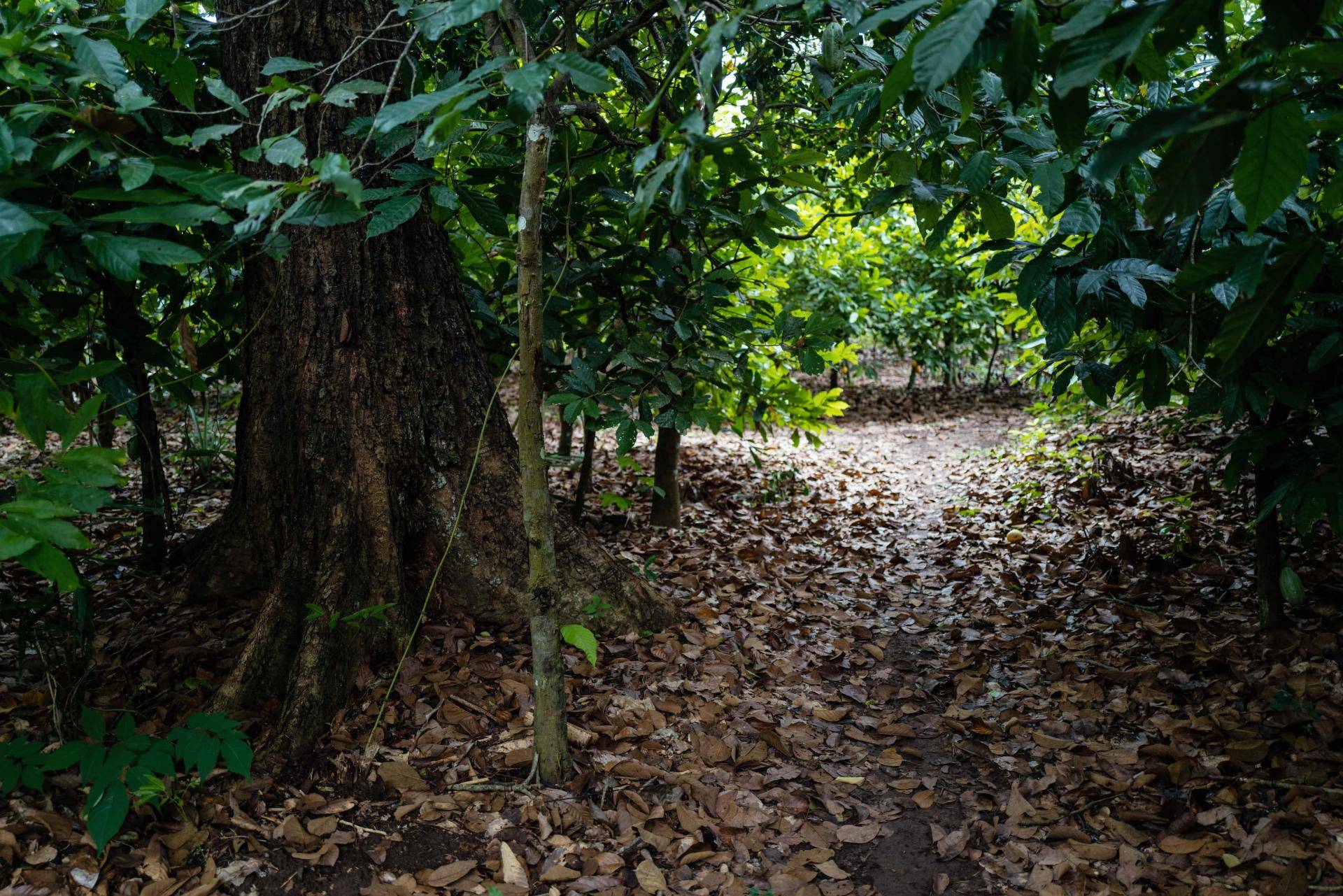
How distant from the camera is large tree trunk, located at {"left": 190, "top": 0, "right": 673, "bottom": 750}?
2539mm

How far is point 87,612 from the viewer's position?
232 centimetres

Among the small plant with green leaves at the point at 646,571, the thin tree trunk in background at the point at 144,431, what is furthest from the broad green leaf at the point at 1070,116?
the thin tree trunk in background at the point at 144,431

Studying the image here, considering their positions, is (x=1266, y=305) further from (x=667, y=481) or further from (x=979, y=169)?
(x=667, y=481)

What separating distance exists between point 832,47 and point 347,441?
1902 millimetres

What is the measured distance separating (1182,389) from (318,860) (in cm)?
299

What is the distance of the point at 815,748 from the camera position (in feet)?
8.80

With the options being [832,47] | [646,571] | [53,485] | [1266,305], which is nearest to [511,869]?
[53,485]

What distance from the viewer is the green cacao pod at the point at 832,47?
7.09ft

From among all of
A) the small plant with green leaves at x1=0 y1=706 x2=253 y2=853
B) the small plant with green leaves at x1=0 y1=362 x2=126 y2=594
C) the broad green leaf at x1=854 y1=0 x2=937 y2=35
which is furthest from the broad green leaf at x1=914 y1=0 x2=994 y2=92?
the small plant with green leaves at x1=0 y1=706 x2=253 y2=853

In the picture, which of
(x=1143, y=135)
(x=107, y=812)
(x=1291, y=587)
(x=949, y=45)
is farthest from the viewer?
(x=1291, y=587)

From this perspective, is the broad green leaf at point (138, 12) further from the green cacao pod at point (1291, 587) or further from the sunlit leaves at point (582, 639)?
the green cacao pod at point (1291, 587)

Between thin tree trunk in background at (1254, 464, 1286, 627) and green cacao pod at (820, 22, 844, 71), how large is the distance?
207 cm

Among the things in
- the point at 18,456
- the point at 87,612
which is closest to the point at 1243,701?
the point at 87,612

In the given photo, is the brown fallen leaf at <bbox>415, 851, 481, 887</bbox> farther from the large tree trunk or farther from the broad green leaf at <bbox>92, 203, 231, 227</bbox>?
the broad green leaf at <bbox>92, 203, 231, 227</bbox>
